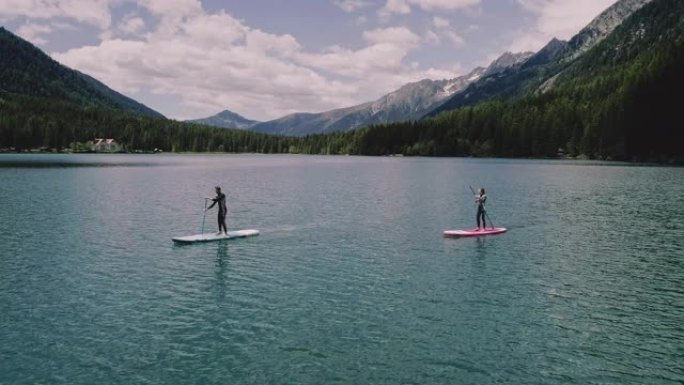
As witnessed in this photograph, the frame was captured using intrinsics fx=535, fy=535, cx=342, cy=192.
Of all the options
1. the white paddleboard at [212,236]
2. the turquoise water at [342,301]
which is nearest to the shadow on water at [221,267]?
the turquoise water at [342,301]

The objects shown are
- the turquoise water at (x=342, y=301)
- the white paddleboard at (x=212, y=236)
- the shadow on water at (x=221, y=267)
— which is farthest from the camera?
the white paddleboard at (x=212, y=236)

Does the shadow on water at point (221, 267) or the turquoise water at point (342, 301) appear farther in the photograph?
the shadow on water at point (221, 267)

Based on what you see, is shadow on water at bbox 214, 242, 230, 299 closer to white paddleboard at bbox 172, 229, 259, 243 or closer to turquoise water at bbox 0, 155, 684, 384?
turquoise water at bbox 0, 155, 684, 384

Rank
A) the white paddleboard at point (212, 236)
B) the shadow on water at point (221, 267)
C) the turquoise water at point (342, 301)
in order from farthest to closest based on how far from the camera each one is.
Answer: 1. the white paddleboard at point (212, 236)
2. the shadow on water at point (221, 267)
3. the turquoise water at point (342, 301)

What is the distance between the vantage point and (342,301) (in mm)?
26953

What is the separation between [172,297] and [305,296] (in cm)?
680

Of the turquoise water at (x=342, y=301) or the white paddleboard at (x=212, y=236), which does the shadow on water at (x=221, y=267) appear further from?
the white paddleboard at (x=212, y=236)

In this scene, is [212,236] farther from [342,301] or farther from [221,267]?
[342,301]

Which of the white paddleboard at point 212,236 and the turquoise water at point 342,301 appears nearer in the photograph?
the turquoise water at point 342,301

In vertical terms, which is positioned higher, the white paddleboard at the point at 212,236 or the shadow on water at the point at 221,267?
the white paddleboard at the point at 212,236

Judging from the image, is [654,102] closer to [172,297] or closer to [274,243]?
[274,243]

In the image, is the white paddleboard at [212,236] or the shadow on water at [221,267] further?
the white paddleboard at [212,236]

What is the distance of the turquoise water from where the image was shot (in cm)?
1902

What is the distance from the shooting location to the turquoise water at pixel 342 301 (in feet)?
62.4
